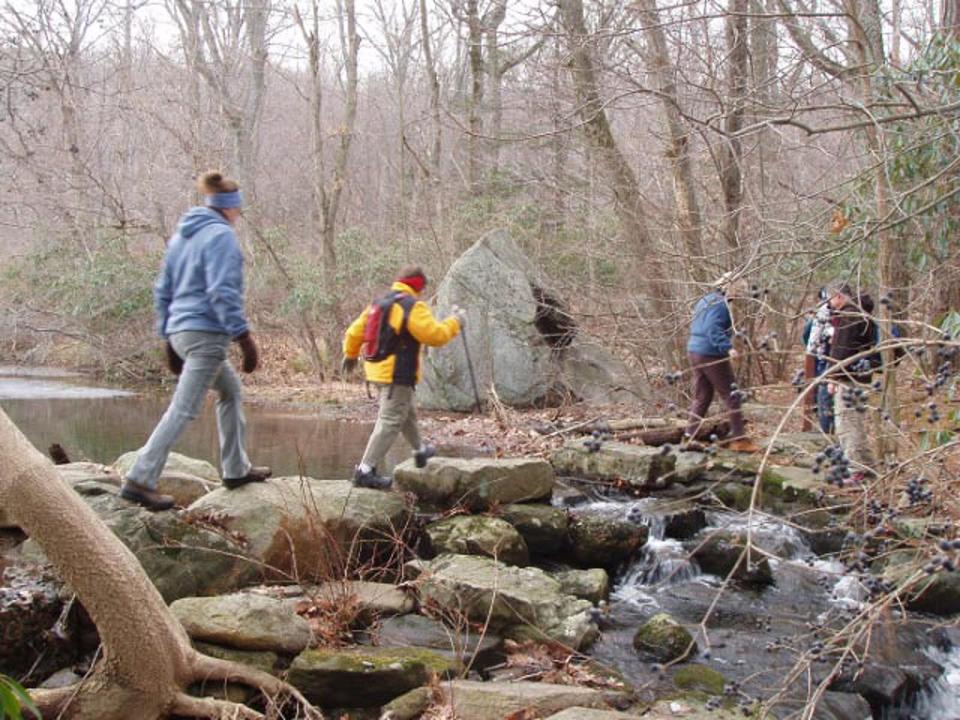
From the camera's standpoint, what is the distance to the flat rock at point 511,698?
190 inches

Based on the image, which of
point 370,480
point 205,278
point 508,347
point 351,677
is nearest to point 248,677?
point 351,677

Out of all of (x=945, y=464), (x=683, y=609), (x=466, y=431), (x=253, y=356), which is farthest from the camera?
(x=466, y=431)

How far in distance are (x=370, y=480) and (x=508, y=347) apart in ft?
26.2

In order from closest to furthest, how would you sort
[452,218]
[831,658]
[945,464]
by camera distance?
[945,464] < [831,658] < [452,218]

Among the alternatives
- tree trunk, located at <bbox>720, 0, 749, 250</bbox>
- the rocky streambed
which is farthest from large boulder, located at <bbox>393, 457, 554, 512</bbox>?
tree trunk, located at <bbox>720, 0, 749, 250</bbox>

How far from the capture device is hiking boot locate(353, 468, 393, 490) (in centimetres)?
750

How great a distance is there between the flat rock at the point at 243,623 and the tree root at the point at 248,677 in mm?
213

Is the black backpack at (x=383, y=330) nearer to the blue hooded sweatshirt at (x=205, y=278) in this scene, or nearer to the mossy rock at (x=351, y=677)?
the blue hooded sweatshirt at (x=205, y=278)

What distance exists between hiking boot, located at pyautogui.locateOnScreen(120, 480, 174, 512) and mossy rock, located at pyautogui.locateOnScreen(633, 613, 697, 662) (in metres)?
3.07

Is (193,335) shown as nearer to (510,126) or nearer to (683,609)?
(683,609)

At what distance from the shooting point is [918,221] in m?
8.39

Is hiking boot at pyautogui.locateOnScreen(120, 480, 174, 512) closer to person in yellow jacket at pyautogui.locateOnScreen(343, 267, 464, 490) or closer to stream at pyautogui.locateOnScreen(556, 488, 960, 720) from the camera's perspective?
person in yellow jacket at pyautogui.locateOnScreen(343, 267, 464, 490)

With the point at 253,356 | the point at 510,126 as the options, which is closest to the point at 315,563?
the point at 253,356

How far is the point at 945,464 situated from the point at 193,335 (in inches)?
162
